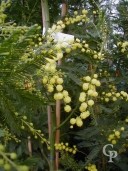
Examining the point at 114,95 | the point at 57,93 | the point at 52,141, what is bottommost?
the point at 52,141

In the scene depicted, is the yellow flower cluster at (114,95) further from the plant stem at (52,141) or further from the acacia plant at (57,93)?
the plant stem at (52,141)

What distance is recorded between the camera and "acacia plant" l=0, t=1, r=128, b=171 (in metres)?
0.53

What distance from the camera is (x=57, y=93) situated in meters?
0.62

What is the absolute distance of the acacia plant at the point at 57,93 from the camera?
532 mm

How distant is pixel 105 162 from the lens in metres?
1.11

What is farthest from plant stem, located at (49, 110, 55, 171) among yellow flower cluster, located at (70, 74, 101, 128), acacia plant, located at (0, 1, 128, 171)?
yellow flower cluster, located at (70, 74, 101, 128)

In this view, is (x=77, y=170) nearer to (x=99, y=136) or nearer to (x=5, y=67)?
(x=99, y=136)

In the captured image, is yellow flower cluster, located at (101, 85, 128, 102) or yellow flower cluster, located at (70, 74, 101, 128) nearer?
yellow flower cluster, located at (70, 74, 101, 128)

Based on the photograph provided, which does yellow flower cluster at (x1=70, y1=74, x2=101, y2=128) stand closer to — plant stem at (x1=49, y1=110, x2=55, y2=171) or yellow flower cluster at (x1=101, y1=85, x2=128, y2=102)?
yellow flower cluster at (x1=101, y1=85, x2=128, y2=102)

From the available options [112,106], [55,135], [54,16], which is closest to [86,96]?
[55,135]

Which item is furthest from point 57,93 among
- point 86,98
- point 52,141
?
point 52,141

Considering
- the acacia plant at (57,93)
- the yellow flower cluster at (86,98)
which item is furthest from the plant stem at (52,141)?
the yellow flower cluster at (86,98)

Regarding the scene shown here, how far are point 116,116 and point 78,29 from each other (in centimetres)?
34

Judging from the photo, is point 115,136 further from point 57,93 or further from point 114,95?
point 57,93
